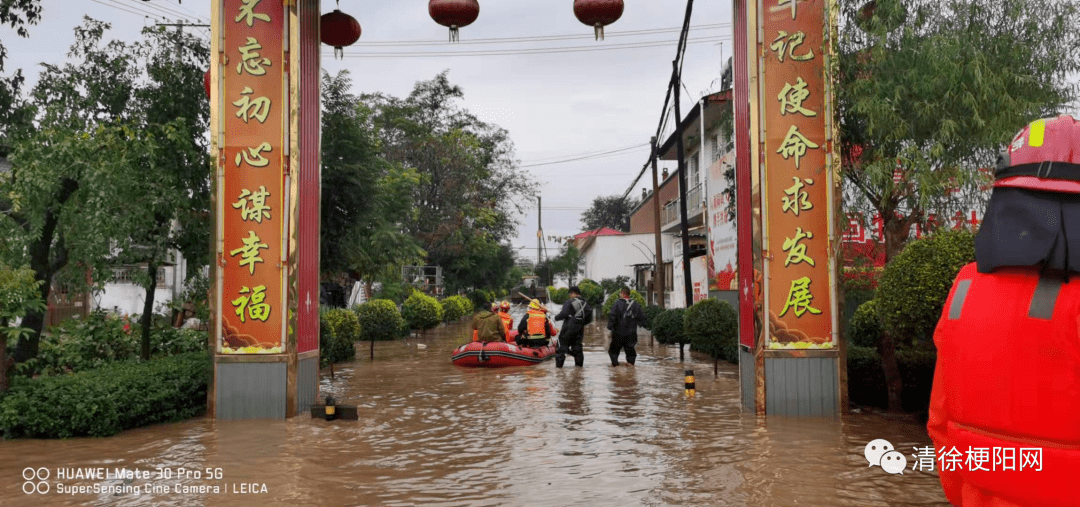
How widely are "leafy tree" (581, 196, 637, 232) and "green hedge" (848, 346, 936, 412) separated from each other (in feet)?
232

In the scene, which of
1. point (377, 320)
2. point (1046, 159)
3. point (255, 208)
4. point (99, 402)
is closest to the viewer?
point (1046, 159)

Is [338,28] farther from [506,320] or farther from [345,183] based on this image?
[506,320]

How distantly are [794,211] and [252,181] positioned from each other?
6.46 metres

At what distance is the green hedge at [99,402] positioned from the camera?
8.62 m

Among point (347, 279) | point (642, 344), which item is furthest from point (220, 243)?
point (347, 279)

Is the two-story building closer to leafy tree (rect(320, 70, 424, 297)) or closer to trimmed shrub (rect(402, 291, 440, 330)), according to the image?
leafy tree (rect(320, 70, 424, 297))

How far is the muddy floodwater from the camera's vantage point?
21.3 feet

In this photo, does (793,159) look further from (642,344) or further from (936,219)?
(642,344)

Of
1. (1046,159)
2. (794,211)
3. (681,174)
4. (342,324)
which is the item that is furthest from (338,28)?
(681,174)

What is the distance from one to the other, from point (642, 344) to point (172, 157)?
15.7 metres

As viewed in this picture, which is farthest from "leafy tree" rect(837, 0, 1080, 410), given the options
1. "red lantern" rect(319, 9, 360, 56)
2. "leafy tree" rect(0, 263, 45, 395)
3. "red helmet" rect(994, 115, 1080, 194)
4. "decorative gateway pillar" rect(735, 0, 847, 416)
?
"leafy tree" rect(0, 263, 45, 395)

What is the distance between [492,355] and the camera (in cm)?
1717

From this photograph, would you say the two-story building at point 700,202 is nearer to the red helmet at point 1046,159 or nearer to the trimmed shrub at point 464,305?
the trimmed shrub at point 464,305

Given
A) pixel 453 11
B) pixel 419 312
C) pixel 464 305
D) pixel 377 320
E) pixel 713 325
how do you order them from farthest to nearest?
pixel 464 305 → pixel 419 312 → pixel 377 320 → pixel 713 325 → pixel 453 11
